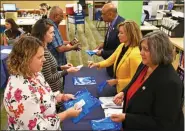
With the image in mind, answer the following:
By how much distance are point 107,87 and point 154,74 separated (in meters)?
1.18

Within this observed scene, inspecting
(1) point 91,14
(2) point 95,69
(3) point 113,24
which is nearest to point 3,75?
(2) point 95,69

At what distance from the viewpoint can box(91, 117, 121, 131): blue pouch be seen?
1.97m

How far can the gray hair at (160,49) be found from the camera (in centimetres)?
164

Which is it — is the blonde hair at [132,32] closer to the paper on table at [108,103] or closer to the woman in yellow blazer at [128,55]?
the woman in yellow blazer at [128,55]

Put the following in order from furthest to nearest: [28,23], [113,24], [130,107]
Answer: [28,23], [113,24], [130,107]

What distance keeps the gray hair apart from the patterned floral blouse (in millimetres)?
854

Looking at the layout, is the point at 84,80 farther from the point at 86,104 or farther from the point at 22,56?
the point at 22,56

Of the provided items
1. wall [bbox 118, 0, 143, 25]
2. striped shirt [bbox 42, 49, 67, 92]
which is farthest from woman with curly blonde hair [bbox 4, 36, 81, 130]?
wall [bbox 118, 0, 143, 25]

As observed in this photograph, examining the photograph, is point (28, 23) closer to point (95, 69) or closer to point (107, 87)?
point (95, 69)

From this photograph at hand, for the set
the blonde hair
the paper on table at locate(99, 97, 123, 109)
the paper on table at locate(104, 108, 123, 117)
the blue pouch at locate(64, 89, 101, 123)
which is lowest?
the paper on table at locate(104, 108, 123, 117)

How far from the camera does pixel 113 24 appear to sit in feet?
11.0

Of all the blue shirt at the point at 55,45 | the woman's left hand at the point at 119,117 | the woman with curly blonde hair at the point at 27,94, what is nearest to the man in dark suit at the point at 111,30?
the blue shirt at the point at 55,45

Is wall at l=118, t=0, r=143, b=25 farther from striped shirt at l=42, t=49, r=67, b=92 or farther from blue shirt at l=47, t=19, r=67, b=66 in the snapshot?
striped shirt at l=42, t=49, r=67, b=92

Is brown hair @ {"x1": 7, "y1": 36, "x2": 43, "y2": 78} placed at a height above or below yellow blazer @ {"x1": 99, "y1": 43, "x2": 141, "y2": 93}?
above
